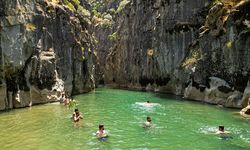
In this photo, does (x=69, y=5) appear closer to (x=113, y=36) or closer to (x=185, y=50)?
(x=185, y=50)

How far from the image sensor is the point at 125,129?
2520 centimetres

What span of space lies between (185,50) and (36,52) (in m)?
23.2

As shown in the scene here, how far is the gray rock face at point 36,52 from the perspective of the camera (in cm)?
3605

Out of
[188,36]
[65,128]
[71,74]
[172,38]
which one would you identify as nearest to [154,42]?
[172,38]

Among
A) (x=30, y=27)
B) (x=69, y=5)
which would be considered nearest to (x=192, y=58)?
(x=69, y=5)

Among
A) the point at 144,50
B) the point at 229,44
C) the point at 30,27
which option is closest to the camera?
the point at 229,44

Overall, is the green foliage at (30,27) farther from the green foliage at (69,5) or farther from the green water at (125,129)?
the green foliage at (69,5)

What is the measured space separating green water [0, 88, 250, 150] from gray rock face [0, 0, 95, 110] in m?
2.98

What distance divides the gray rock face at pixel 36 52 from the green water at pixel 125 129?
2.98 meters

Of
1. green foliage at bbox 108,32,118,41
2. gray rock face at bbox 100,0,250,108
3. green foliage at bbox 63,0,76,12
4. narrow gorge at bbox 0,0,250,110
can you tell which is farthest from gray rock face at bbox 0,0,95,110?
green foliage at bbox 108,32,118,41

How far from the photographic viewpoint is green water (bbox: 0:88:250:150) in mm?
20391

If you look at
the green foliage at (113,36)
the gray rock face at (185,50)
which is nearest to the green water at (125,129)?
the gray rock face at (185,50)

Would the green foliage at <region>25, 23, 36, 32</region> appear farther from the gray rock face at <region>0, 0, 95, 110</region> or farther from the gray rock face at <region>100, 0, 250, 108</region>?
the gray rock face at <region>100, 0, 250, 108</region>

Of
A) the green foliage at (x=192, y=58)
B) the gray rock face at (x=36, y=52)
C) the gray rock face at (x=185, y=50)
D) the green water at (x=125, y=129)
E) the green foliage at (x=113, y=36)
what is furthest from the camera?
the green foliage at (x=113, y=36)
